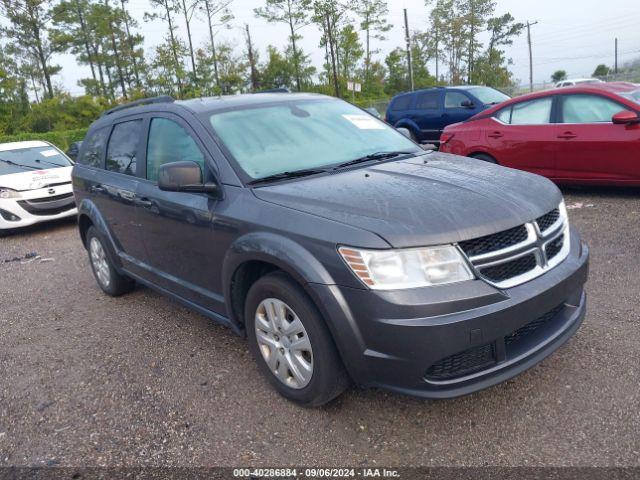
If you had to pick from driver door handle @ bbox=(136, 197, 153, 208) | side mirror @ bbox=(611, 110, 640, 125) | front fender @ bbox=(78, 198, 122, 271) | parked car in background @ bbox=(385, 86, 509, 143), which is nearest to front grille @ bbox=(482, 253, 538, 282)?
driver door handle @ bbox=(136, 197, 153, 208)

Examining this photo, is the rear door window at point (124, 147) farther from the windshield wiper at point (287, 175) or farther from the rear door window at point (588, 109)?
the rear door window at point (588, 109)

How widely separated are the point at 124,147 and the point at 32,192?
5.07 metres

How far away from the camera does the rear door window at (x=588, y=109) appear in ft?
20.8

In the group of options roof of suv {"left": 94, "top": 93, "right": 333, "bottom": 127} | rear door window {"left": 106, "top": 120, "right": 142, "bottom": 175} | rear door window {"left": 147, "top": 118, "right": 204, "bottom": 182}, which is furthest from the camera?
rear door window {"left": 106, "top": 120, "right": 142, "bottom": 175}

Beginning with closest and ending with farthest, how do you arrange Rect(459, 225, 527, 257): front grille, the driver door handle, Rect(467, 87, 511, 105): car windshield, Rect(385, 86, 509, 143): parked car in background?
1. Rect(459, 225, 527, 257): front grille
2. the driver door handle
3. Rect(467, 87, 511, 105): car windshield
4. Rect(385, 86, 509, 143): parked car in background

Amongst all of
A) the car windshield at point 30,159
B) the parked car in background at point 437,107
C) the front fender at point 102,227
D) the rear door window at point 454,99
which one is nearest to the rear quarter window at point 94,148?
the front fender at point 102,227

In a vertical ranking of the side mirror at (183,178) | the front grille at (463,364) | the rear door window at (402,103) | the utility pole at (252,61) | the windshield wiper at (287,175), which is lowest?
the front grille at (463,364)

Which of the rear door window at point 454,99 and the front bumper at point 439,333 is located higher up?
the rear door window at point 454,99

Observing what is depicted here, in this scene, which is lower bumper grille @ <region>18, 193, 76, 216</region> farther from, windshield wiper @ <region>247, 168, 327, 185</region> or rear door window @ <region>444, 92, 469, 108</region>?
rear door window @ <region>444, 92, 469, 108</region>

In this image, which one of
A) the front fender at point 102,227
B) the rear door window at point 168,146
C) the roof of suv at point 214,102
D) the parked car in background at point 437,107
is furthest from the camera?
the parked car in background at point 437,107

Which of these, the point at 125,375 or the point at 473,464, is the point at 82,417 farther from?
the point at 473,464

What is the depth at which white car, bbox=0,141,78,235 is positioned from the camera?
8.27 meters

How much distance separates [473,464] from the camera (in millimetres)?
2363

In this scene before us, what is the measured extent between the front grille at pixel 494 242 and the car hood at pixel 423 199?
0.03 meters
